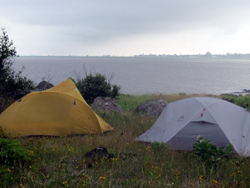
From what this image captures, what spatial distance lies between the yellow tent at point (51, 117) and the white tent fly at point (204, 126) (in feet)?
6.48

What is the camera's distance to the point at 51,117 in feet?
28.7

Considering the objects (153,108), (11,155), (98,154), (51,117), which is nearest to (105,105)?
(153,108)

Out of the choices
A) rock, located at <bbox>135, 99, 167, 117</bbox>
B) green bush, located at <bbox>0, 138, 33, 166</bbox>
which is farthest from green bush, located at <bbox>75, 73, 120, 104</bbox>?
green bush, located at <bbox>0, 138, 33, 166</bbox>

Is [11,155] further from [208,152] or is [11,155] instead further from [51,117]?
[208,152]

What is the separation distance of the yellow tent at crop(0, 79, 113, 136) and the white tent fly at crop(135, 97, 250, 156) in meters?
1.98

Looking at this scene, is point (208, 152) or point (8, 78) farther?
point (8, 78)

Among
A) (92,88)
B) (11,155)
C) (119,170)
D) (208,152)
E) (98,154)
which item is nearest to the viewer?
(11,155)

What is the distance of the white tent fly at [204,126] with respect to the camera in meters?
7.34

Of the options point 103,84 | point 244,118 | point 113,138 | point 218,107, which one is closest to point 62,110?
point 113,138

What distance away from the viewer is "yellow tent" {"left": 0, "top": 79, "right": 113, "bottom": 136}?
851 centimetres

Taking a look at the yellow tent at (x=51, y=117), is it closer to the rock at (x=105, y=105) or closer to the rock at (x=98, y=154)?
the rock at (x=98, y=154)

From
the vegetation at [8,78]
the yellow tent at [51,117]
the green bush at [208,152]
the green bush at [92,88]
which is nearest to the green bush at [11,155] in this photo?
the yellow tent at [51,117]

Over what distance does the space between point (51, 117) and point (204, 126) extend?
15.8 ft

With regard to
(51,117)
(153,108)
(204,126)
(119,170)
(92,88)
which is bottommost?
(119,170)
